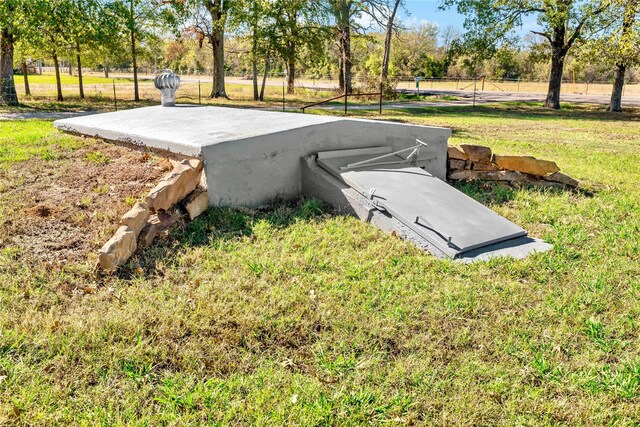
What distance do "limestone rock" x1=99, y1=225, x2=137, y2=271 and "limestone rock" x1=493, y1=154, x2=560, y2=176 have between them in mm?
4818

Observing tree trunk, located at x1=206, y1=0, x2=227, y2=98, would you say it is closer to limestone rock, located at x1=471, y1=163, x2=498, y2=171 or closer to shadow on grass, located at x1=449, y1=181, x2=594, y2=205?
limestone rock, located at x1=471, y1=163, x2=498, y2=171

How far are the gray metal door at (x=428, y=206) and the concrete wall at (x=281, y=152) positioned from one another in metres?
0.28

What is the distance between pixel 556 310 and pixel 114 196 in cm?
399

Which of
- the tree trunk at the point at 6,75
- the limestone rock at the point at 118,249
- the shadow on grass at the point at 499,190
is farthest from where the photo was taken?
the tree trunk at the point at 6,75

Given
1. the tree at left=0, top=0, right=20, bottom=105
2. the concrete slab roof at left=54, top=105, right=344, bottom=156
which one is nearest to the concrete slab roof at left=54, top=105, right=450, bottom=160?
the concrete slab roof at left=54, top=105, right=344, bottom=156

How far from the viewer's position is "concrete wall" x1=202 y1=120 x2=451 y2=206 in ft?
16.8

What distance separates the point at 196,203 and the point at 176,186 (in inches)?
11.1

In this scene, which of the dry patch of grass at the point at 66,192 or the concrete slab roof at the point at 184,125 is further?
the concrete slab roof at the point at 184,125

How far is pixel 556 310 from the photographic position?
3.52 m

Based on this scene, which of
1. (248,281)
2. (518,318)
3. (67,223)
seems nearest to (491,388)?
(518,318)

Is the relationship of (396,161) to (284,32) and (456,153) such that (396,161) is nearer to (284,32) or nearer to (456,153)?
(456,153)

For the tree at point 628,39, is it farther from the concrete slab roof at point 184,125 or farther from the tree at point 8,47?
the tree at point 8,47

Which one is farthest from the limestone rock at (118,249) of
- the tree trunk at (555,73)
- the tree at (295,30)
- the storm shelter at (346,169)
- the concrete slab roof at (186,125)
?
the tree trunk at (555,73)

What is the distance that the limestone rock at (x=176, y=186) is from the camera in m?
4.50
